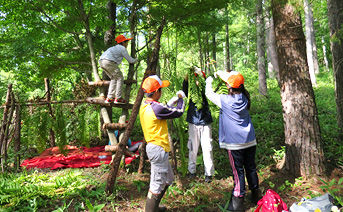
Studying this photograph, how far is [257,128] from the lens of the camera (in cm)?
610

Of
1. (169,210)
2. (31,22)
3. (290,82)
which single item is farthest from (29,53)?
(290,82)

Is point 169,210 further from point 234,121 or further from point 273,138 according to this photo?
point 273,138

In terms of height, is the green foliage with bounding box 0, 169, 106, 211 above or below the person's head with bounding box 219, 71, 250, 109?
below

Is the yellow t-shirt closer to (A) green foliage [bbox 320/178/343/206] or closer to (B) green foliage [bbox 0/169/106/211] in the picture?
(B) green foliage [bbox 0/169/106/211]

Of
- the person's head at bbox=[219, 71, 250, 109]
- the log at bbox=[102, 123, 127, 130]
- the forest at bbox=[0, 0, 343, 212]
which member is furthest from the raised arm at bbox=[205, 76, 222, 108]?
the log at bbox=[102, 123, 127, 130]

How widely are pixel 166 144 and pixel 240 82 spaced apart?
1.42 meters

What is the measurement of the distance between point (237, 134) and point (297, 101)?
1.52m

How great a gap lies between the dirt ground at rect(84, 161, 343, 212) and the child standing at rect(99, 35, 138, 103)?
1.79 metres

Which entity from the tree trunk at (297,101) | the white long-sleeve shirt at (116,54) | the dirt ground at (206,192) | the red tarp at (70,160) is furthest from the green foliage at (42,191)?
the tree trunk at (297,101)

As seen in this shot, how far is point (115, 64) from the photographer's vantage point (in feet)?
16.4

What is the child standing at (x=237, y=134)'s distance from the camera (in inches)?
125

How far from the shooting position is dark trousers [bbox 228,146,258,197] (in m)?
3.16

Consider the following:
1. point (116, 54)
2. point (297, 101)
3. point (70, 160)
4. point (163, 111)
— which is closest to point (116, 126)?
point (116, 54)

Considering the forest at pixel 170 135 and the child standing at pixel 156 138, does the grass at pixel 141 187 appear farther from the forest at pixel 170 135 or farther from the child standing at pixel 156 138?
the child standing at pixel 156 138
